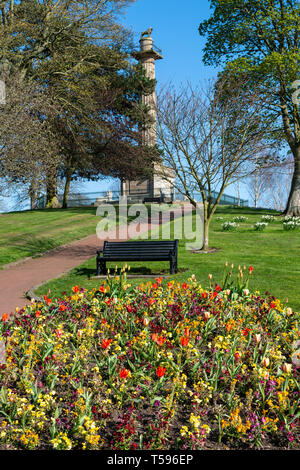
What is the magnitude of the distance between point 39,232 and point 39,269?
675 centimetres

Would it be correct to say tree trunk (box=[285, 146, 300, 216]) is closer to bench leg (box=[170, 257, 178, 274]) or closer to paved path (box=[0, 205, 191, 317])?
paved path (box=[0, 205, 191, 317])

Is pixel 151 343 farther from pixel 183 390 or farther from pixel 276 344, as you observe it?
pixel 276 344

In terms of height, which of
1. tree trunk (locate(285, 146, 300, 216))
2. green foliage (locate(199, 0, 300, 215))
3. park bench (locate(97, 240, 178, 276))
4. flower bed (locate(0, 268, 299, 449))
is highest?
green foliage (locate(199, 0, 300, 215))

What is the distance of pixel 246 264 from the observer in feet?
37.2

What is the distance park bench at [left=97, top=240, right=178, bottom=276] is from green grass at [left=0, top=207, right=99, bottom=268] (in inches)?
147

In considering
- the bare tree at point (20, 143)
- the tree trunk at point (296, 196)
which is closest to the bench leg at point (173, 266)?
the bare tree at point (20, 143)

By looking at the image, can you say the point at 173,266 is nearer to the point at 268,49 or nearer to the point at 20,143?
the point at 20,143

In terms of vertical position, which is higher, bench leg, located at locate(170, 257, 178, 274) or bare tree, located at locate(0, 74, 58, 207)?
bare tree, located at locate(0, 74, 58, 207)

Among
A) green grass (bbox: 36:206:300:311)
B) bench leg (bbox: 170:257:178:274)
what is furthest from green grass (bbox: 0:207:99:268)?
bench leg (bbox: 170:257:178:274)

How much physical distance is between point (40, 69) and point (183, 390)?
19.8 metres

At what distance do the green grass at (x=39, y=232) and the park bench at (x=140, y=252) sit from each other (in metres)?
3.73

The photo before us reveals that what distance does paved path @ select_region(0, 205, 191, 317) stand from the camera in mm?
9328
